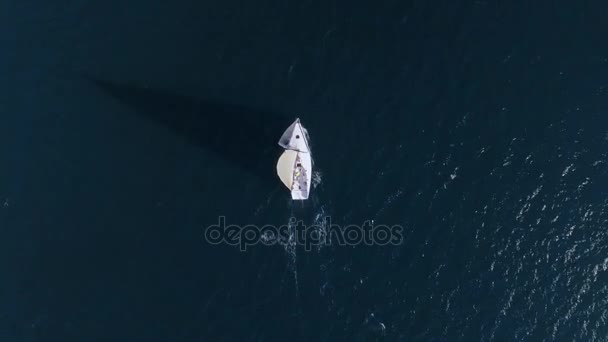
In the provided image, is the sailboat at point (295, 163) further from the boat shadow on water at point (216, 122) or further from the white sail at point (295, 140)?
the boat shadow on water at point (216, 122)

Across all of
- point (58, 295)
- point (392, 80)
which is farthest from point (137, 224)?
point (392, 80)


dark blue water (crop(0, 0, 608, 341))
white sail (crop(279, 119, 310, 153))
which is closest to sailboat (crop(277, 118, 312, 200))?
white sail (crop(279, 119, 310, 153))

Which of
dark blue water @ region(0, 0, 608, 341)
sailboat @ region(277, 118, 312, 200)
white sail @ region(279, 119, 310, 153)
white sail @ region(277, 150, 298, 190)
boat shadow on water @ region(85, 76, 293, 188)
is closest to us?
dark blue water @ region(0, 0, 608, 341)

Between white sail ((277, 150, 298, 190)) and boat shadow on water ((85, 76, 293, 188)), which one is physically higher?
→ boat shadow on water ((85, 76, 293, 188))

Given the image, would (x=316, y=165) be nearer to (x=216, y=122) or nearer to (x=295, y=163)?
(x=295, y=163)

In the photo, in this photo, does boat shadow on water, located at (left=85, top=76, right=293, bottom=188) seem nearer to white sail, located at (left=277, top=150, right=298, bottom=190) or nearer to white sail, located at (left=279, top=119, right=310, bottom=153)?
white sail, located at (left=277, top=150, right=298, bottom=190)

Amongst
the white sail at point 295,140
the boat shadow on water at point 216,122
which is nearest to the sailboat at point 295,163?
the white sail at point 295,140
